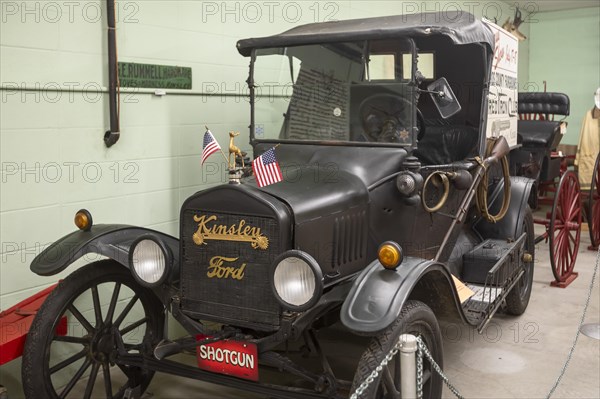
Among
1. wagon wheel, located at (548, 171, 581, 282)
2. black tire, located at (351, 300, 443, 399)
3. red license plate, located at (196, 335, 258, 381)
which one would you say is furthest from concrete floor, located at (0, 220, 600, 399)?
red license plate, located at (196, 335, 258, 381)

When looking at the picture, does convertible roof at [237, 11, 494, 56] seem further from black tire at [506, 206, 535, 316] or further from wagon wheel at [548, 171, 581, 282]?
wagon wheel at [548, 171, 581, 282]

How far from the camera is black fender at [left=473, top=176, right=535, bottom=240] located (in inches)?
181

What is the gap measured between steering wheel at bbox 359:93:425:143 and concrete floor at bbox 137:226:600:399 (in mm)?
1435

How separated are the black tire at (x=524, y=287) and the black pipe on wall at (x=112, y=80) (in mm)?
2847

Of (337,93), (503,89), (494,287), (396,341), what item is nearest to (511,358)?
(494,287)

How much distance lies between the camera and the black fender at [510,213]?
4.59 meters

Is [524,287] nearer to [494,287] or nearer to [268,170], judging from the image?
[494,287]

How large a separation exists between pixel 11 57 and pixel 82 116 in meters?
0.51

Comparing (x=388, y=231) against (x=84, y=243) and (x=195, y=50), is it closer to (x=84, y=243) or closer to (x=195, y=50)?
(x=84, y=243)

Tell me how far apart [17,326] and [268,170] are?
1.46 metres

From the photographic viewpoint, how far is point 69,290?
3117 millimetres

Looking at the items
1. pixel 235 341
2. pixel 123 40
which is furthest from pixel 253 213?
pixel 123 40

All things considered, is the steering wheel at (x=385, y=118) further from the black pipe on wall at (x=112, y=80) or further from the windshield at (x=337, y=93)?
the black pipe on wall at (x=112, y=80)

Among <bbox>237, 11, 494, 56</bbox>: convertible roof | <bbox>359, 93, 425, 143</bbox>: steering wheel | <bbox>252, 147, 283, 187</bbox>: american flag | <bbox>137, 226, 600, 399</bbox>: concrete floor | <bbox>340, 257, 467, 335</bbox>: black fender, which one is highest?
<bbox>237, 11, 494, 56</bbox>: convertible roof
